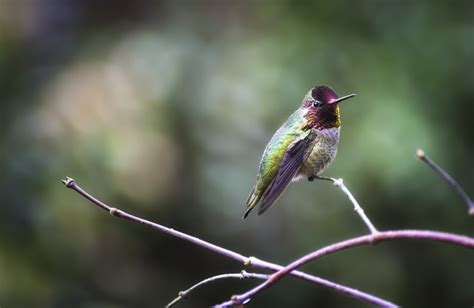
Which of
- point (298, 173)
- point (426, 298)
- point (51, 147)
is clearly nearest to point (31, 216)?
point (51, 147)

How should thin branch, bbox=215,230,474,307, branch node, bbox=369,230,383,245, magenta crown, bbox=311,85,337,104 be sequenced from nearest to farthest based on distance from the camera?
thin branch, bbox=215,230,474,307, branch node, bbox=369,230,383,245, magenta crown, bbox=311,85,337,104

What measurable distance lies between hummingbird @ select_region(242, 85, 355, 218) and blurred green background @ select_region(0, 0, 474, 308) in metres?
2.96

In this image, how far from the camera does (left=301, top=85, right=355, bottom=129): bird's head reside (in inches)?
56.2

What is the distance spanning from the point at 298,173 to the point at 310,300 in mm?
3866

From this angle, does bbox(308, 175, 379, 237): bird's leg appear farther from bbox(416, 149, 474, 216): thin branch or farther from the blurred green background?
the blurred green background

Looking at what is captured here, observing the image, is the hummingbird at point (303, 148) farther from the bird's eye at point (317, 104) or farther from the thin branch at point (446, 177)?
the thin branch at point (446, 177)

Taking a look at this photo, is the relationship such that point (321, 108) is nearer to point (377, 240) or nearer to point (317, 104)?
point (317, 104)

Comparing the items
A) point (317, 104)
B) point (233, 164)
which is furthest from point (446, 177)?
point (233, 164)

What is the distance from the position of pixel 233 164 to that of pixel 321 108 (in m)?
3.91

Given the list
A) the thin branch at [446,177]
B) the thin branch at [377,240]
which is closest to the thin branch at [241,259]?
the thin branch at [377,240]

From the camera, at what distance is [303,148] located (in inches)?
68.7

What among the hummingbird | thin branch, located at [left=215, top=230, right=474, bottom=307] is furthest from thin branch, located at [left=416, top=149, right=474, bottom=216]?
the hummingbird

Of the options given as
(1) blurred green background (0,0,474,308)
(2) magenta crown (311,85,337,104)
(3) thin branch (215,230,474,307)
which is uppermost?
(1) blurred green background (0,0,474,308)

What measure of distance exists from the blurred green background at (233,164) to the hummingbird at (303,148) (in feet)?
9.72
